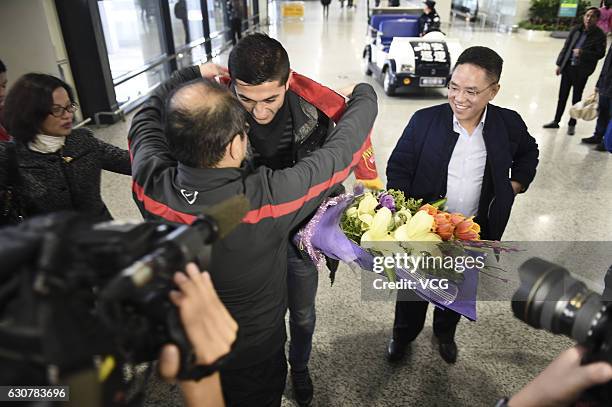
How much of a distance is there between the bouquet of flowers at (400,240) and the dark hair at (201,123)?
59 centimetres

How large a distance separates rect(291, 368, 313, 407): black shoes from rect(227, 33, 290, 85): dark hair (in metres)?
1.54

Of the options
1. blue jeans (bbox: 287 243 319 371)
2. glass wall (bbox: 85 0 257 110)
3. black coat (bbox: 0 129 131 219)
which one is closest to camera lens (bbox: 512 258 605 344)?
blue jeans (bbox: 287 243 319 371)

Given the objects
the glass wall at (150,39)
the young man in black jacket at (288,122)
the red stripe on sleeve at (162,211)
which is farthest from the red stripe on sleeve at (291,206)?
the glass wall at (150,39)

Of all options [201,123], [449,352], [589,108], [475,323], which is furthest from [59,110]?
[589,108]

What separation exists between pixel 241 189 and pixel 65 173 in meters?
1.22

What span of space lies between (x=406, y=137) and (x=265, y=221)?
4.02 ft

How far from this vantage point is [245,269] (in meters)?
1.29

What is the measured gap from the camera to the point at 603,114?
5434mm

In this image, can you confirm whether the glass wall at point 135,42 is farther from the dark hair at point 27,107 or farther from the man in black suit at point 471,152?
the man in black suit at point 471,152

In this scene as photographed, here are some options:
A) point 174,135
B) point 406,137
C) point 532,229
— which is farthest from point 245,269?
point 532,229

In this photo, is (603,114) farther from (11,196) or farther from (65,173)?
(11,196)

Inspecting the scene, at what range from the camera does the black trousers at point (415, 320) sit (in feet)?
7.66

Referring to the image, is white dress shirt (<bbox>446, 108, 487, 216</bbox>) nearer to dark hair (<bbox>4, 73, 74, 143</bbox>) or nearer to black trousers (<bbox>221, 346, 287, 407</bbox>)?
black trousers (<bbox>221, 346, 287, 407</bbox>)

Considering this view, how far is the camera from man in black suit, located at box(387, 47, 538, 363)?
2.00m
